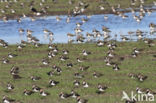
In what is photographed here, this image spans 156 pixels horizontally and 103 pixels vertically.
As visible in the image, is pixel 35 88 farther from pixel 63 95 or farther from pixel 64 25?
pixel 64 25

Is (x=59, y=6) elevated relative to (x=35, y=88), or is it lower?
lower

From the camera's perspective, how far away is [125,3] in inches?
2805

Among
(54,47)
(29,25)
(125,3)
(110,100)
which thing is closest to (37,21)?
(29,25)

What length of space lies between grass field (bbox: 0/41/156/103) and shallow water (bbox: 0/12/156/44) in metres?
9.70

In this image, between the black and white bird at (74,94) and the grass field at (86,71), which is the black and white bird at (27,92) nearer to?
the grass field at (86,71)

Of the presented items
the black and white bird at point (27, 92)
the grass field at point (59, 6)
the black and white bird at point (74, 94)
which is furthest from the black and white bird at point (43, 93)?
the grass field at point (59, 6)

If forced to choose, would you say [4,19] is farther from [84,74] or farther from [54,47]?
[84,74]

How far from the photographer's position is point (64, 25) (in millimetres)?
61281

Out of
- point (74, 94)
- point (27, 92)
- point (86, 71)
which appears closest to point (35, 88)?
point (27, 92)

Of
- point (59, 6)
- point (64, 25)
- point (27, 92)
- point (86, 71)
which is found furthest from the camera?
point (59, 6)

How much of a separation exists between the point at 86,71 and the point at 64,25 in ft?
84.8

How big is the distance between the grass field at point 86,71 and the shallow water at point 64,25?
9704 millimetres

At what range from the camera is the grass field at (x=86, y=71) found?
31156 millimetres

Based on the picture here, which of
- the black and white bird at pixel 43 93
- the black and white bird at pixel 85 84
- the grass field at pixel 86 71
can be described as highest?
the black and white bird at pixel 43 93
